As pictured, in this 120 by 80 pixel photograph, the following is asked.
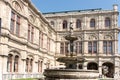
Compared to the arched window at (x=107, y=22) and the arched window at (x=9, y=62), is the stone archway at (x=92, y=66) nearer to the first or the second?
the arched window at (x=107, y=22)

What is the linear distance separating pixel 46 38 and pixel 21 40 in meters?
13.0

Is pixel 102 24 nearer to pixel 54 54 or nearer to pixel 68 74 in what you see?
pixel 54 54

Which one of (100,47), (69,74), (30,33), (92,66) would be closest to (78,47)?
(100,47)

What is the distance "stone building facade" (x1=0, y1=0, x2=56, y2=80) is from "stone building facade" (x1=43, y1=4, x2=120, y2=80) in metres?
9.36

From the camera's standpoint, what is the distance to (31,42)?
30.3 m

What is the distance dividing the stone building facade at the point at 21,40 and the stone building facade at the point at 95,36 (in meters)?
9.36

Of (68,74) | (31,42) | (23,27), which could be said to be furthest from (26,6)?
(68,74)

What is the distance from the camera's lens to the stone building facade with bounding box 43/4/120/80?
4377cm

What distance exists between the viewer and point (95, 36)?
4481 centimetres

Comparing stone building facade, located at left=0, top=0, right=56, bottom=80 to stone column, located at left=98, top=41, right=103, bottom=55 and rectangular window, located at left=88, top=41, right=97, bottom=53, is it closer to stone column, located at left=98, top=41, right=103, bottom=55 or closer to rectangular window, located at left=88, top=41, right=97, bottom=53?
rectangular window, located at left=88, top=41, right=97, bottom=53

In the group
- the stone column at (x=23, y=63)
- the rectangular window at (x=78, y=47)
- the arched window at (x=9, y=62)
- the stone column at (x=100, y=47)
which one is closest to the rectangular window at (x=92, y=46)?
the stone column at (x=100, y=47)

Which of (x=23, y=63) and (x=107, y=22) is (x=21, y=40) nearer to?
(x=23, y=63)

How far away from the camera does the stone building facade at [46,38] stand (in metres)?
22.5

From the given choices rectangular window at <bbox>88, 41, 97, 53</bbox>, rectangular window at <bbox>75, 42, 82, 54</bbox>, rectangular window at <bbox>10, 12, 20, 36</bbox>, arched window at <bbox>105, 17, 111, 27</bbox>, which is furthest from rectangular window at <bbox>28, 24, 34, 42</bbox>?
arched window at <bbox>105, 17, 111, 27</bbox>
